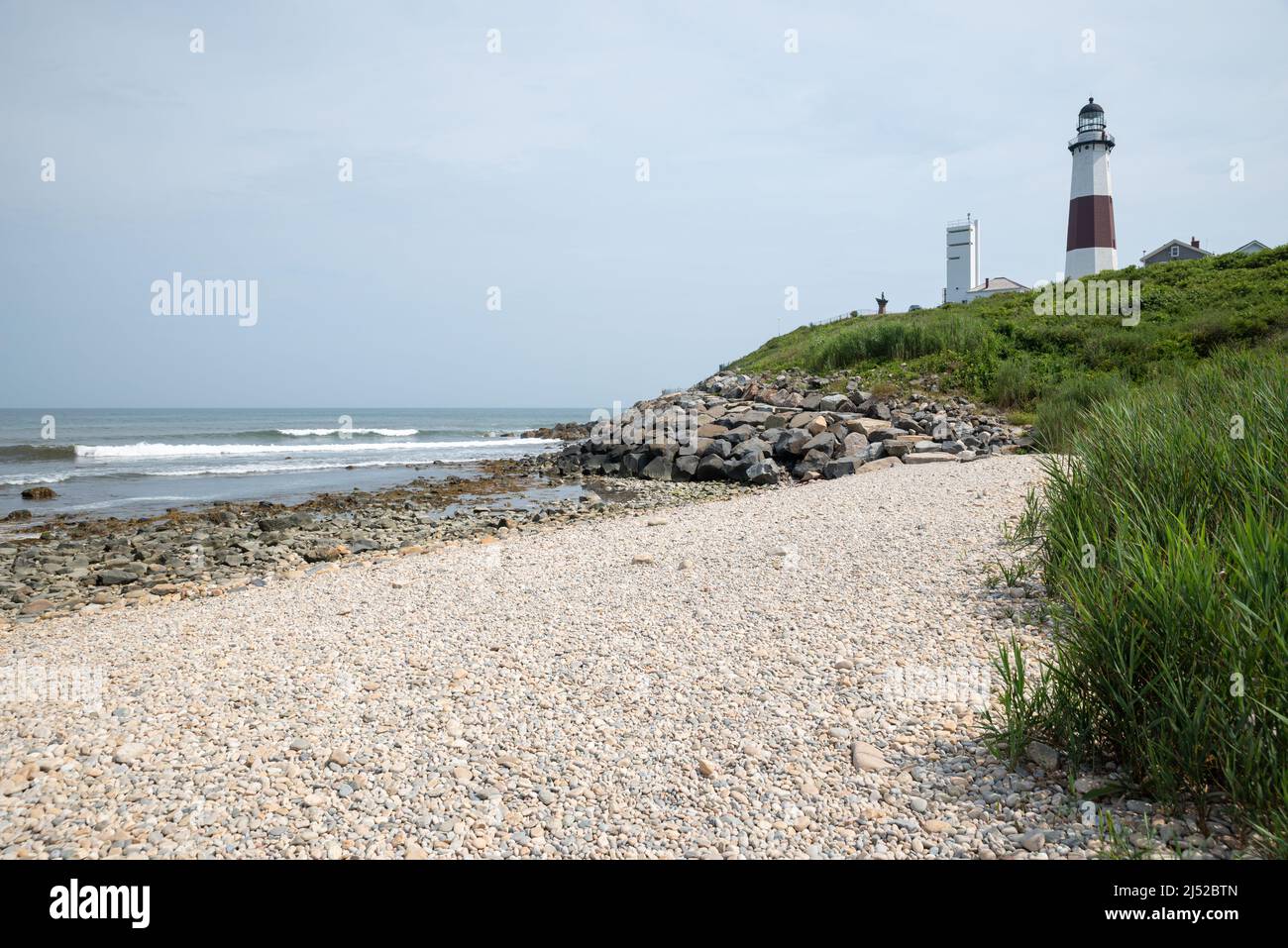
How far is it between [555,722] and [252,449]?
33.7 meters

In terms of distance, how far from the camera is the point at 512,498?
16.9 metres

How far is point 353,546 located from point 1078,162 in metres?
44.3

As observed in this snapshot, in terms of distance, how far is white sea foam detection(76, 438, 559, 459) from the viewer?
2975 cm

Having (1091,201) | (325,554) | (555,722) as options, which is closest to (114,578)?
(325,554)

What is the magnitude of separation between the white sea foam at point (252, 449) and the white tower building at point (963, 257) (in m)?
33.9

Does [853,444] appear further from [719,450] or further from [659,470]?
[659,470]

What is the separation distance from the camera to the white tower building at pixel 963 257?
53031mm

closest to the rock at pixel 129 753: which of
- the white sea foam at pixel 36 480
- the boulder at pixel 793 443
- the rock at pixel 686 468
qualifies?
the rock at pixel 686 468

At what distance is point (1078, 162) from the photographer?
40.7 m

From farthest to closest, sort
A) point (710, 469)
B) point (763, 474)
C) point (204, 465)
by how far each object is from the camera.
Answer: point (204, 465)
point (710, 469)
point (763, 474)

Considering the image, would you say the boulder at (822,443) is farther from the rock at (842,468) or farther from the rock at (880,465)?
the rock at (880,465)

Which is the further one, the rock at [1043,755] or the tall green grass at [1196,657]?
the rock at [1043,755]
